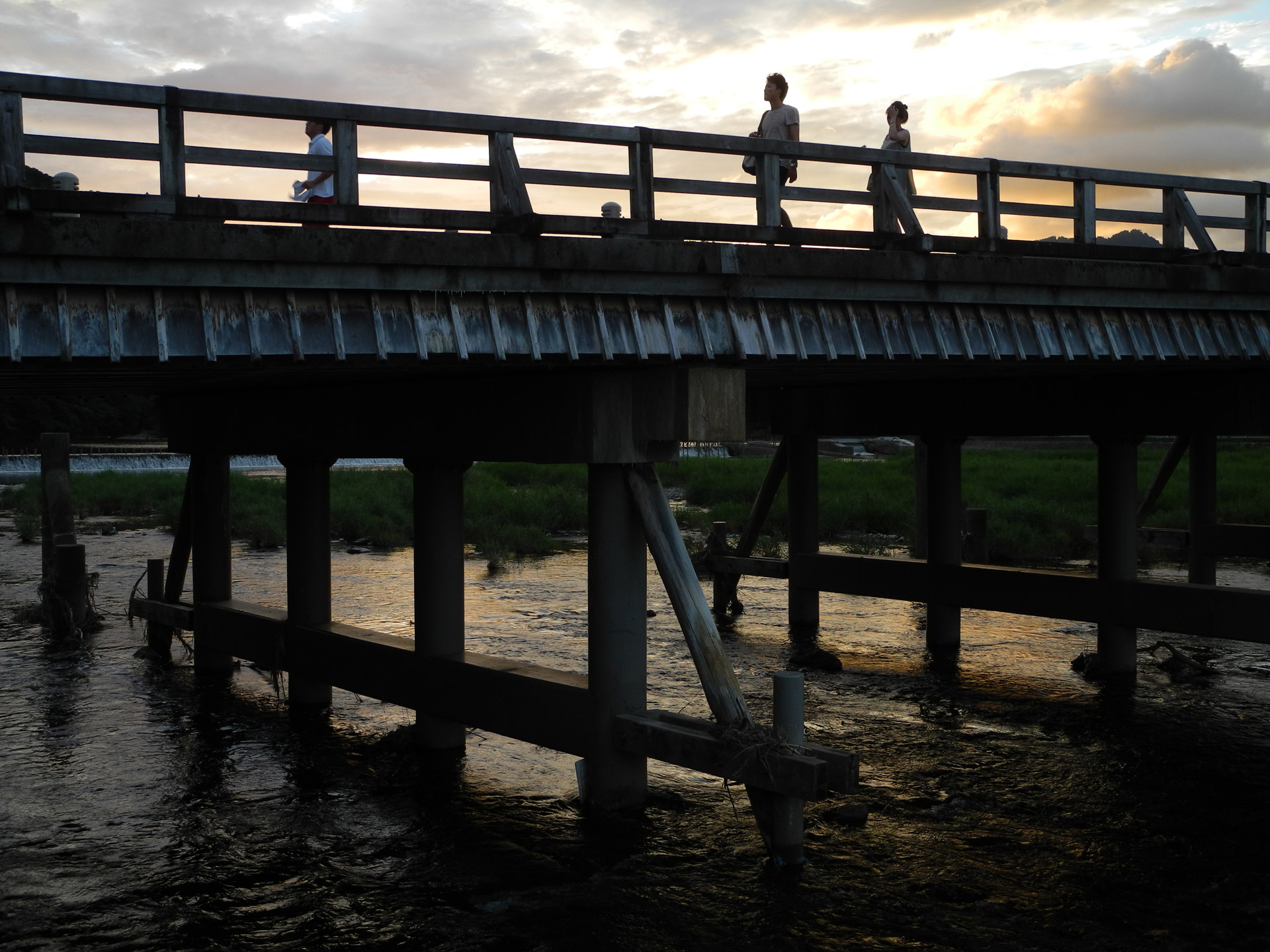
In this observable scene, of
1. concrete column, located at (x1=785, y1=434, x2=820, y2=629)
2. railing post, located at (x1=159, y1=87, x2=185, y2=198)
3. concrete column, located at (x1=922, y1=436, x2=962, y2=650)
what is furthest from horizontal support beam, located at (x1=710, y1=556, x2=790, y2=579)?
railing post, located at (x1=159, y1=87, x2=185, y2=198)

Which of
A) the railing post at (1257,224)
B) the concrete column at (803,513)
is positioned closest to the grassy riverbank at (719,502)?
the concrete column at (803,513)

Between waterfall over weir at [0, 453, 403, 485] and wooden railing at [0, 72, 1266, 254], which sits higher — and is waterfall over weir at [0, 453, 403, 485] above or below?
below

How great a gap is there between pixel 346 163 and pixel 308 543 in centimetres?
610

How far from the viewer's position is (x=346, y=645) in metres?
12.6

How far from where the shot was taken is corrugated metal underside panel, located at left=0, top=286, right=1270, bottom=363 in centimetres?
761

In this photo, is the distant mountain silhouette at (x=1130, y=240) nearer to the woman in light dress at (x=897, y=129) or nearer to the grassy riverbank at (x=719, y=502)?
the woman in light dress at (x=897, y=129)

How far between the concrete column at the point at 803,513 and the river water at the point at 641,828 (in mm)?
2727

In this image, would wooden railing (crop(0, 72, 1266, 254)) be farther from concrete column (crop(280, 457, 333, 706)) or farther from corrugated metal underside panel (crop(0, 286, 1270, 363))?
concrete column (crop(280, 457, 333, 706))

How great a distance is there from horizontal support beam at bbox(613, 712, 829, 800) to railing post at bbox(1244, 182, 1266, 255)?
742 cm

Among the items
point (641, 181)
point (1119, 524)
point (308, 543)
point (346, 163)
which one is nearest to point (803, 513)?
point (1119, 524)

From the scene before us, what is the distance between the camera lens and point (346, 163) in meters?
8.50

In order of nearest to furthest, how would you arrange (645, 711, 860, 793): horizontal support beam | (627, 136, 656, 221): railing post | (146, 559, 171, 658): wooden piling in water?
(645, 711, 860, 793): horizontal support beam, (627, 136, 656, 221): railing post, (146, 559, 171, 658): wooden piling in water

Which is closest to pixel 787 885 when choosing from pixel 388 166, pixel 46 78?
pixel 388 166

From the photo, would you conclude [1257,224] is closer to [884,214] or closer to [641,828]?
[884,214]
